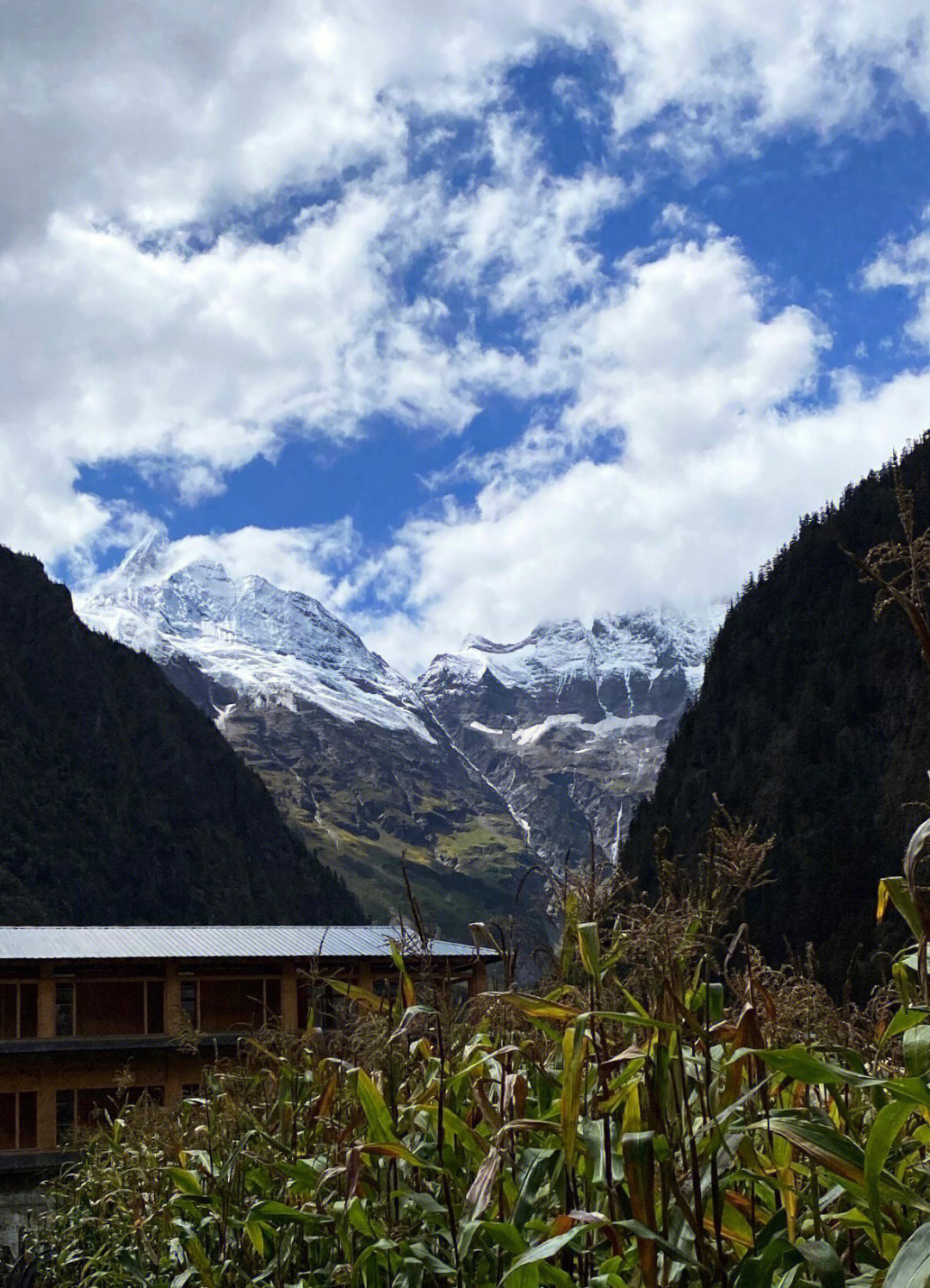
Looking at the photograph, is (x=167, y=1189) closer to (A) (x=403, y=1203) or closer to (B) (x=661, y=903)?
(A) (x=403, y=1203)

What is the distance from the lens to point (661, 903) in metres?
3.29

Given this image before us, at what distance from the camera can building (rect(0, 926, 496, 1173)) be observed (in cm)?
3170

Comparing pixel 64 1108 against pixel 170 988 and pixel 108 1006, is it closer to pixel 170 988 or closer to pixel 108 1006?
pixel 108 1006

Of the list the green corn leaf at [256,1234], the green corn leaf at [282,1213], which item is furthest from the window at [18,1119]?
the green corn leaf at [282,1213]

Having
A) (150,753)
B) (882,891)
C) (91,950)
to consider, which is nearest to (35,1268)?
(882,891)

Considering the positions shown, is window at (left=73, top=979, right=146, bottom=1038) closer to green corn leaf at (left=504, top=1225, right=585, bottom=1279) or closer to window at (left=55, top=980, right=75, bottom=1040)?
window at (left=55, top=980, right=75, bottom=1040)

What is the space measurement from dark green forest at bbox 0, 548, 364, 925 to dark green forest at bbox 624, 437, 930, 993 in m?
49.6

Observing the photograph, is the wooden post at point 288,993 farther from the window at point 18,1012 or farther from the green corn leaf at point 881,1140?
the green corn leaf at point 881,1140

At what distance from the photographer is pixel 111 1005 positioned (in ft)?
111

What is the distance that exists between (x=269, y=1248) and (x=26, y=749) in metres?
126

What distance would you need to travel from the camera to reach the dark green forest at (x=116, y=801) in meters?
120

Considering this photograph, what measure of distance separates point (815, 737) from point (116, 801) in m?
71.5

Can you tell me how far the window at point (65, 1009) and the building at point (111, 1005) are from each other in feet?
0.07

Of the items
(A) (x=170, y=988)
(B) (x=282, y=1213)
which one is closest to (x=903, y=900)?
(B) (x=282, y=1213)
